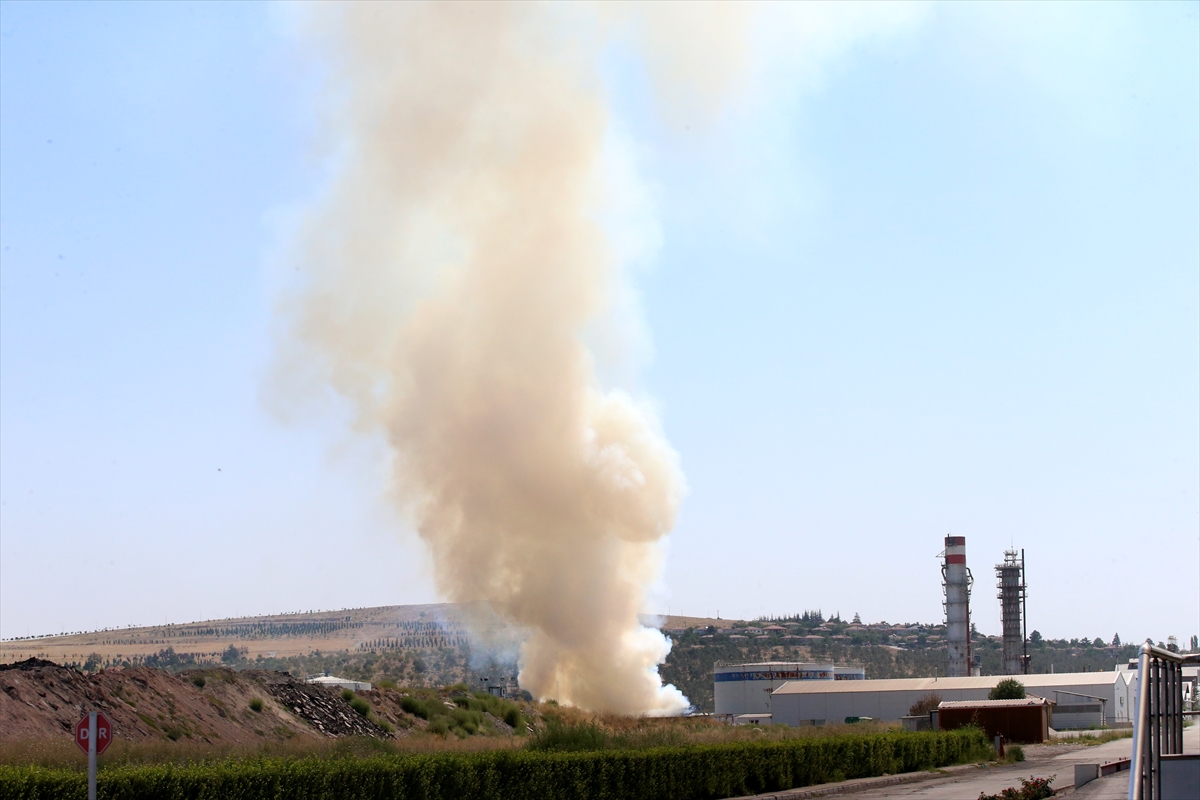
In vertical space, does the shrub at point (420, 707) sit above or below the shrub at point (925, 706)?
above

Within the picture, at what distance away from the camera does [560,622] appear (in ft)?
205

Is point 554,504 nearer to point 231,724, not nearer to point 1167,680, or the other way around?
point 231,724

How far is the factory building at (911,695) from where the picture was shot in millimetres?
89500

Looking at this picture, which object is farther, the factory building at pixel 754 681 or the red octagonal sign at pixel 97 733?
the factory building at pixel 754 681

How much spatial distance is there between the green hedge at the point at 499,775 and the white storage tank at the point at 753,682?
6427 centimetres

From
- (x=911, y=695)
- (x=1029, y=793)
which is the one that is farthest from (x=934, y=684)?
(x=1029, y=793)

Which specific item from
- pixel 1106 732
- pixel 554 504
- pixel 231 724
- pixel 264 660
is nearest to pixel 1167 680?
pixel 231 724

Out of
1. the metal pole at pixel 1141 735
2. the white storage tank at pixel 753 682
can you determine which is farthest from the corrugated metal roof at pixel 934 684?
the metal pole at pixel 1141 735

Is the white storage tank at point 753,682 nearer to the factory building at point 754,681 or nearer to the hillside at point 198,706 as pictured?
the factory building at point 754,681

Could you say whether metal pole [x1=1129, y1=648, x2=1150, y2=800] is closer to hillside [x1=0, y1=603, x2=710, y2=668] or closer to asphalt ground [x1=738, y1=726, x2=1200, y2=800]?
asphalt ground [x1=738, y1=726, x2=1200, y2=800]

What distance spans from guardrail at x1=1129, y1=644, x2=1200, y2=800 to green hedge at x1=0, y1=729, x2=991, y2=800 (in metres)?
16.3

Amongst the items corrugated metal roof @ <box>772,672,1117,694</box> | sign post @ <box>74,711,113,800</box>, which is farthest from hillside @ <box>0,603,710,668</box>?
sign post @ <box>74,711,113,800</box>

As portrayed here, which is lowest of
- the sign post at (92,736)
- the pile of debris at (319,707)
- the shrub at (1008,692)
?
the shrub at (1008,692)

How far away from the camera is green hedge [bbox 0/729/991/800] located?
21.1m
